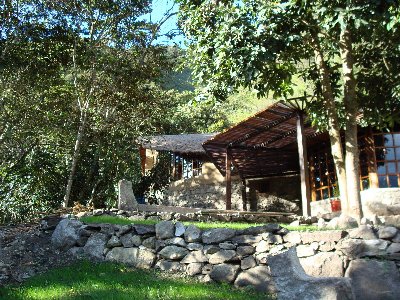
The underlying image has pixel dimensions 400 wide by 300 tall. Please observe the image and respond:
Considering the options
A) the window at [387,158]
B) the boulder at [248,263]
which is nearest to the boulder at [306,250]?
the boulder at [248,263]

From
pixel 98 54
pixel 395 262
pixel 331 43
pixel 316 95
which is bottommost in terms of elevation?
pixel 395 262

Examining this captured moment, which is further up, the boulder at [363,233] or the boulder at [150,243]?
the boulder at [363,233]

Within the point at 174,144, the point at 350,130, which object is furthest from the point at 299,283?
the point at 174,144

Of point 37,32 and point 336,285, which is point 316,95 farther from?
point 37,32

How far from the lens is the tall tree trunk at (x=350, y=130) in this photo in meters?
9.80

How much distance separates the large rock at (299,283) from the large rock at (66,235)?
485 centimetres

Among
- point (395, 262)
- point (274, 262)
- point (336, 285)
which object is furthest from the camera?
point (395, 262)

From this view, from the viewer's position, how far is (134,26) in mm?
15562

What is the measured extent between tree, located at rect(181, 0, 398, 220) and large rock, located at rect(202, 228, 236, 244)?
9.46 ft

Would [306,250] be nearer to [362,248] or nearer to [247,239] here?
[362,248]

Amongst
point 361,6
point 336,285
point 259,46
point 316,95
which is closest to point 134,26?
point 316,95

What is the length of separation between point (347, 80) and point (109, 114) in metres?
9.36

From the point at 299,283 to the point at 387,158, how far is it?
407 inches

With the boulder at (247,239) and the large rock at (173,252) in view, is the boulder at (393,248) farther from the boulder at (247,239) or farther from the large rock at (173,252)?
the large rock at (173,252)
